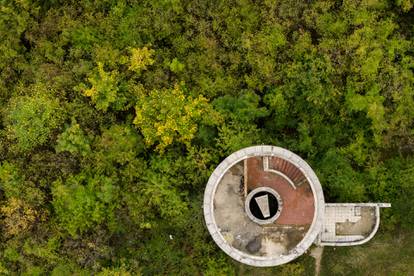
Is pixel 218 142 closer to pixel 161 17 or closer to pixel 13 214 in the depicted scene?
pixel 161 17

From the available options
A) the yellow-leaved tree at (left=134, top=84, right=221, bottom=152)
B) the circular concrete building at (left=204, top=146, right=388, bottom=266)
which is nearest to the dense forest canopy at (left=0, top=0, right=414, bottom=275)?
the yellow-leaved tree at (left=134, top=84, right=221, bottom=152)

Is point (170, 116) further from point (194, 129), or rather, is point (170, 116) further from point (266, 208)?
point (266, 208)

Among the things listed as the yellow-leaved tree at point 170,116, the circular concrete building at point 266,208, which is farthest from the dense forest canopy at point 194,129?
the circular concrete building at point 266,208

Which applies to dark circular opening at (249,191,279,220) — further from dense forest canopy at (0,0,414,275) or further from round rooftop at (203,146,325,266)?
dense forest canopy at (0,0,414,275)

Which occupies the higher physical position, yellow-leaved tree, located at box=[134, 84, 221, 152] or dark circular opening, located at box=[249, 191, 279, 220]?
yellow-leaved tree, located at box=[134, 84, 221, 152]

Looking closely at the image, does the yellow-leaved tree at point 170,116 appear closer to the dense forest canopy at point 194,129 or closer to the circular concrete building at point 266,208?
the dense forest canopy at point 194,129

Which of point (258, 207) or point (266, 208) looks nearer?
point (266, 208)

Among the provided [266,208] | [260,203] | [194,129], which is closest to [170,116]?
[194,129]

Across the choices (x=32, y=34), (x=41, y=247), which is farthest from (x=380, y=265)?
(x=32, y=34)
